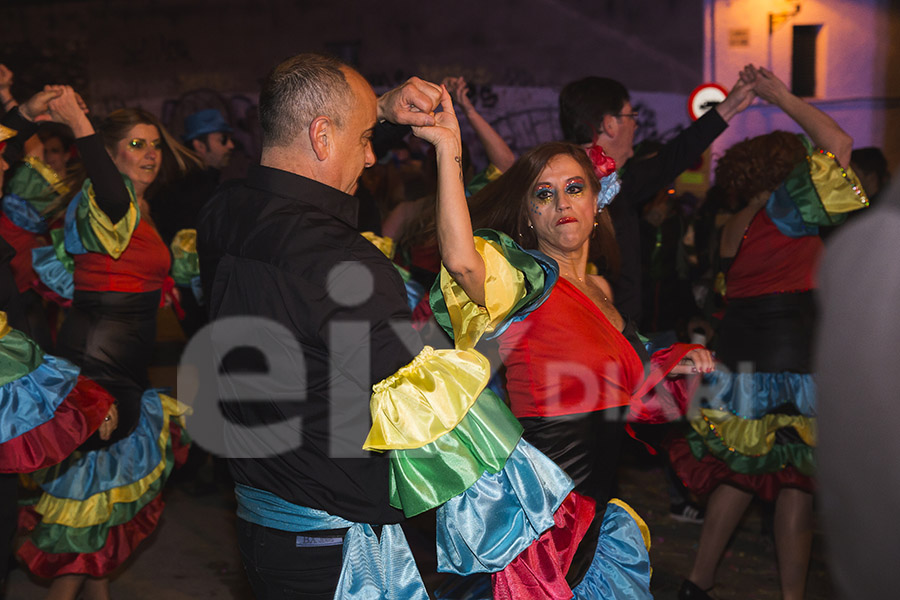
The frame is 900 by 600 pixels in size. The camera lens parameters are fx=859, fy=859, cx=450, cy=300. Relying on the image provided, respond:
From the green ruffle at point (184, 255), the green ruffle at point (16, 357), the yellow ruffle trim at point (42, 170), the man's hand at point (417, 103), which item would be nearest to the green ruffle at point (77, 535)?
the green ruffle at point (16, 357)

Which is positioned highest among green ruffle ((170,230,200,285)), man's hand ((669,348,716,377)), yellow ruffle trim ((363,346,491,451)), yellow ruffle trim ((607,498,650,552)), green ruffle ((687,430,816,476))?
yellow ruffle trim ((363,346,491,451))

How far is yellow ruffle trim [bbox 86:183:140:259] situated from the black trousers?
6.16 feet

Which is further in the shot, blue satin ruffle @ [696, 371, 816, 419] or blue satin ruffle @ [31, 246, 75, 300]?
blue satin ruffle @ [31, 246, 75, 300]

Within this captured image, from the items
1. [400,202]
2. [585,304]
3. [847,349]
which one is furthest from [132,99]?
[847,349]

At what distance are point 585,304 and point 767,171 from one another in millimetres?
1813

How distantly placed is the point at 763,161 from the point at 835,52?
369 inches

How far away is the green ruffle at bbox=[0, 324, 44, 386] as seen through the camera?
265 cm

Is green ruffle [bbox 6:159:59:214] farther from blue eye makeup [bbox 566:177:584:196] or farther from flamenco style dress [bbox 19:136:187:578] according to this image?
blue eye makeup [bbox 566:177:584:196]

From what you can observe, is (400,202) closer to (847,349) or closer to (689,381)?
(689,381)

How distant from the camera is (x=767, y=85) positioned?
136 inches

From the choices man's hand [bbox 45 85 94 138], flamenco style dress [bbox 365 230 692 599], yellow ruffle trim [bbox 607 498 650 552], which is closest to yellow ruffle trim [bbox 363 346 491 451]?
flamenco style dress [bbox 365 230 692 599]

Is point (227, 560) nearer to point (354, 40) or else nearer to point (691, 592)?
point (691, 592)

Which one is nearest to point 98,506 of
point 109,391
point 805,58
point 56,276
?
point 109,391

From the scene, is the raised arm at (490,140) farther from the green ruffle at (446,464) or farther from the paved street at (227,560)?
the green ruffle at (446,464)
